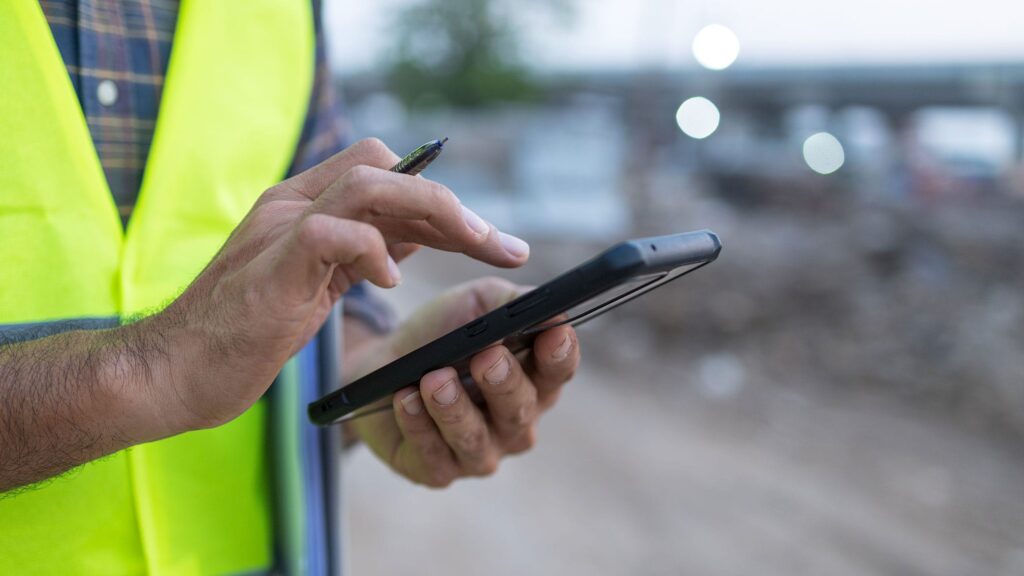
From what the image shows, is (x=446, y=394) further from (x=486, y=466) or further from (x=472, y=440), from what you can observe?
(x=486, y=466)

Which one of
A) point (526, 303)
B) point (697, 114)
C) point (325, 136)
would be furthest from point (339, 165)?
point (697, 114)

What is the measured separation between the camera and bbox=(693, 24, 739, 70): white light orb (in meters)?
11.6

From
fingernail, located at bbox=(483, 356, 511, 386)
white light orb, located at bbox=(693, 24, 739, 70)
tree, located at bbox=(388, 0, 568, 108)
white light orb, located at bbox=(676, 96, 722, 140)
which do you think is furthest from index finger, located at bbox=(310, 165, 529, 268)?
tree, located at bbox=(388, 0, 568, 108)

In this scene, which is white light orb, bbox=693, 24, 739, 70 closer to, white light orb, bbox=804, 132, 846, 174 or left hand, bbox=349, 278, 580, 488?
white light orb, bbox=804, 132, 846, 174

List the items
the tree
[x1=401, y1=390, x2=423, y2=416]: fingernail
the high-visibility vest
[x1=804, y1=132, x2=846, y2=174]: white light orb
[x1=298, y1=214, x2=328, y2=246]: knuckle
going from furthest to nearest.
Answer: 1. the tree
2. [x1=804, y1=132, x2=846, y2=174]: white light orb
3. [x1=401, y1=390, x2=423, y2=416]: fingernail
4. the high-visibility vest
5. [x1=298, y1=214, x2=328, y2=246]: knuckle

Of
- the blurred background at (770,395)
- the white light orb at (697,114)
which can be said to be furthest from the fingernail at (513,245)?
the white light orb at (697,114)

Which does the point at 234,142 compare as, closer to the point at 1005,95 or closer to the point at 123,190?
the point at 123,190

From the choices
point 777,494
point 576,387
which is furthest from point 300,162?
point 576,387

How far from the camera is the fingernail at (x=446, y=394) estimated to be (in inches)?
46.4

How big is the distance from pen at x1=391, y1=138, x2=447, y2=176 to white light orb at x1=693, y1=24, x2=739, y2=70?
11.3 meters

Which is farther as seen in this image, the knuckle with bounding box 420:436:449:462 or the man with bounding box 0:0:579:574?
the knuckle with bounding box 420:436:449:462

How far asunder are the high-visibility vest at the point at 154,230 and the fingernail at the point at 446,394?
0.38 meters

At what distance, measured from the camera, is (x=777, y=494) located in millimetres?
4824

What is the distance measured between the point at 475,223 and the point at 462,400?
0.32 m
